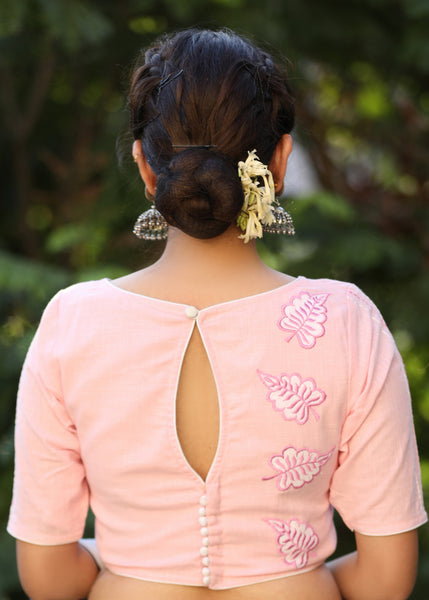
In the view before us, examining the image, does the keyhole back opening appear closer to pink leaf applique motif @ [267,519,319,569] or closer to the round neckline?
the round neckline

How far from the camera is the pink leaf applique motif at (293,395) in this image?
1.20 meters

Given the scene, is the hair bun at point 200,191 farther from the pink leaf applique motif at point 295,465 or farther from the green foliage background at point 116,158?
the green foliage background at point 116,158

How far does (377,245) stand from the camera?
3299mm

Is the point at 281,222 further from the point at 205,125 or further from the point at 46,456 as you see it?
the point at 46,456

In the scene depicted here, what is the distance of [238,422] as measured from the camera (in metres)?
1.20

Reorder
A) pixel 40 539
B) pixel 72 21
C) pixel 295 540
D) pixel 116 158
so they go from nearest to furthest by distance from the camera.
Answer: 1. pixel 295 540
2. pixel 40 539
3. pixel 72 21
4. pixel 116 158

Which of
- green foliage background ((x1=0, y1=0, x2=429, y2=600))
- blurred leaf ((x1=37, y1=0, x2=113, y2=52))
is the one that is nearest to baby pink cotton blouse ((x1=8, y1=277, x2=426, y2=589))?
green foliage background ((x1=0, y1=0, x2=429, y2=600))

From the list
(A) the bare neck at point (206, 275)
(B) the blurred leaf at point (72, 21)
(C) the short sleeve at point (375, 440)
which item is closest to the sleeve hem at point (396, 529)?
(C) the short sleeve at point (375, 440)

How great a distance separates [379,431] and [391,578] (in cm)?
28

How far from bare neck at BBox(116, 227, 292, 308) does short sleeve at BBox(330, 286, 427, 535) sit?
0.58 ft

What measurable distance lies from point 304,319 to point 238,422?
0.66 ft

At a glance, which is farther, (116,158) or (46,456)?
(116,158)

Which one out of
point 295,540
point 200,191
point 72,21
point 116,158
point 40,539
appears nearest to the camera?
point 200,191

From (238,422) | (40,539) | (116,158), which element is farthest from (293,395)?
(116,158)
